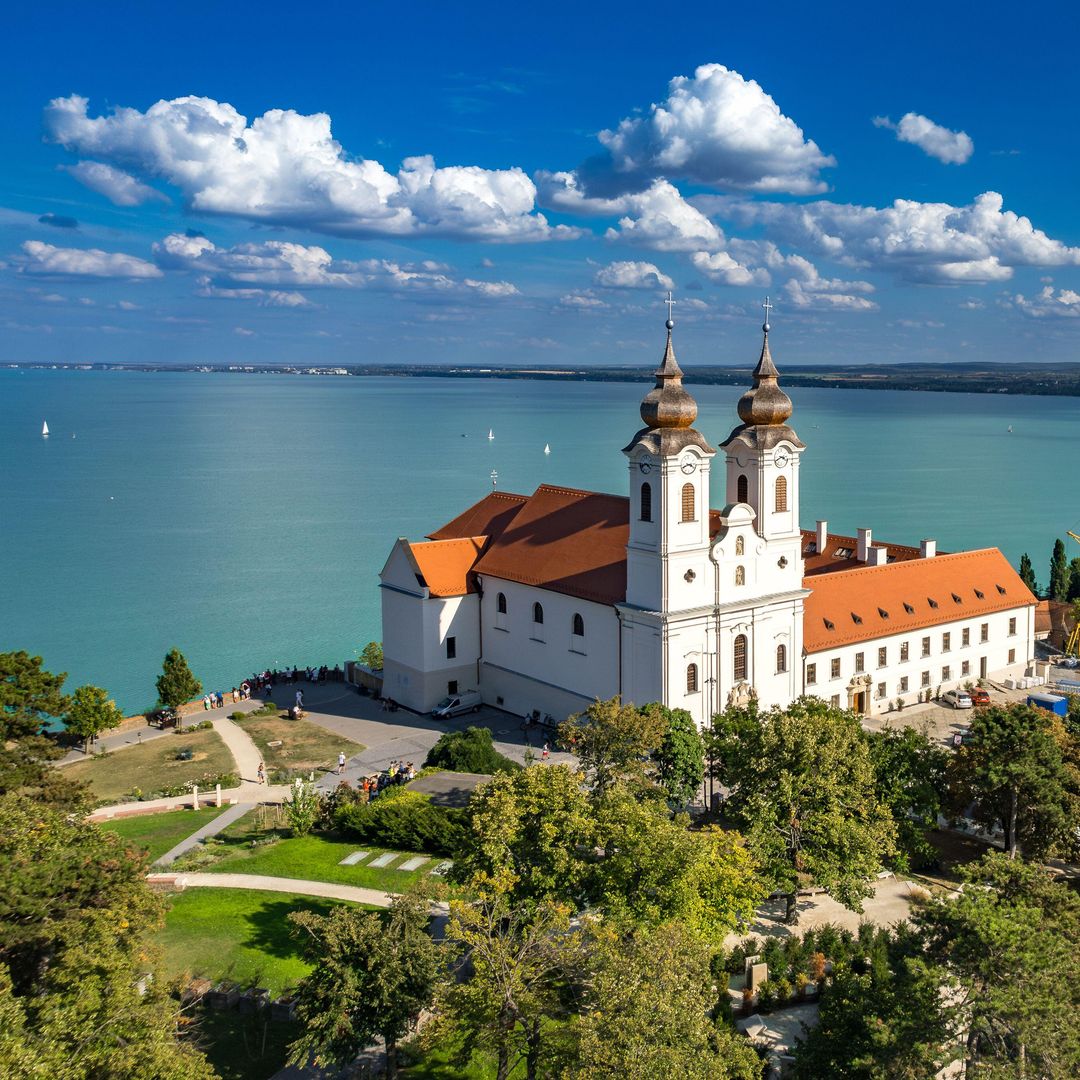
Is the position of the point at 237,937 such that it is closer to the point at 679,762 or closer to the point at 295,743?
the point at 679,762

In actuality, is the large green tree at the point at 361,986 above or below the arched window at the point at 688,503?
below

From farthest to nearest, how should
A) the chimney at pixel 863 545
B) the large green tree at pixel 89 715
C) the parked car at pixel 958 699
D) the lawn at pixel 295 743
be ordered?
the chimney at pixel 863 545
the parked car at pixel 958 699
the large green tree at pixel 89 715
the lawn at pixel 295 743

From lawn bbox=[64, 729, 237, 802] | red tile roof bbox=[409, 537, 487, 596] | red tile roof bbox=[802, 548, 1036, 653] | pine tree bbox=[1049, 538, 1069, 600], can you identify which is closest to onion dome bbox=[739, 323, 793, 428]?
red tile roof bbox=[802, 548, 1036, 653]

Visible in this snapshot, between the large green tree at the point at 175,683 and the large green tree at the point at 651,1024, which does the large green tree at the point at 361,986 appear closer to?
the large green tree at the point at 651,1024

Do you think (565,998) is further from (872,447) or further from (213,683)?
(872,447)

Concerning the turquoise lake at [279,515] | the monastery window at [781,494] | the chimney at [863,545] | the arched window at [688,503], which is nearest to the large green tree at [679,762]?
the arched window at [688,503]

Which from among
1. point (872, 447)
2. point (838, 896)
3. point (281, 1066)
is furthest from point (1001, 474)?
point (281, 1066)

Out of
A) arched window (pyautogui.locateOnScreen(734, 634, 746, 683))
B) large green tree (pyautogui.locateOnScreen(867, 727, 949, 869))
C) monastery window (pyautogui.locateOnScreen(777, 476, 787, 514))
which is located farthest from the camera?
monastery window (pyautogui.locateOnScreen(777, 476, 787, 514))

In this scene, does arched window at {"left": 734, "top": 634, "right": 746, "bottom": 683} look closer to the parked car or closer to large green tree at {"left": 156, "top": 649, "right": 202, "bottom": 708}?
the parked car
